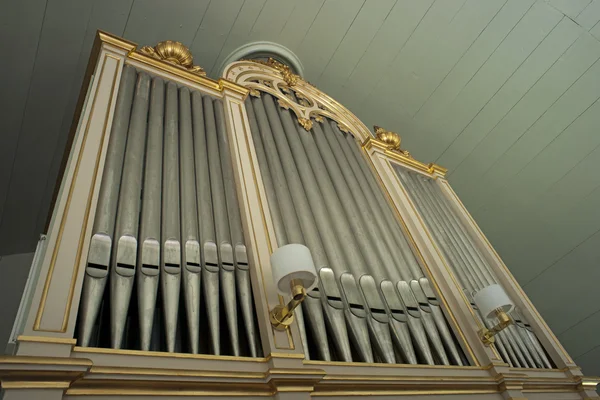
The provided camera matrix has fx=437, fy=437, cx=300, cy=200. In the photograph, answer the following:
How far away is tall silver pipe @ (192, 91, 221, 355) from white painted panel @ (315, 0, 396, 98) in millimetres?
2094

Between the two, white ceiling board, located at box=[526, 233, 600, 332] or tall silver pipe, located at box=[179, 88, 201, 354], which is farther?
white ceiling board, located at box=[526, 233, 600, 332]

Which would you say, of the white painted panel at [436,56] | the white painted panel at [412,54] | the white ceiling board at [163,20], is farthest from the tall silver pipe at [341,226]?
the white painted panel at [436,56]

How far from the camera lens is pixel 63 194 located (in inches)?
67.2

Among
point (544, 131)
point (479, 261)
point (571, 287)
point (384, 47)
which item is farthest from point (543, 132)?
point (479, 261)

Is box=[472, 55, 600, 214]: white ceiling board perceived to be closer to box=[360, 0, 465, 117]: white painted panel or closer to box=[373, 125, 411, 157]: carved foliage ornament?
box=[360, 0, 465, 117]: white painted panel

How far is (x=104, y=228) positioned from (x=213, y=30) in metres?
2.93

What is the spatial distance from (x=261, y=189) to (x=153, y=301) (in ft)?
3.08

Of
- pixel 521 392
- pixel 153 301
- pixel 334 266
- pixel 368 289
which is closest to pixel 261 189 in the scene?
pixel 334 266

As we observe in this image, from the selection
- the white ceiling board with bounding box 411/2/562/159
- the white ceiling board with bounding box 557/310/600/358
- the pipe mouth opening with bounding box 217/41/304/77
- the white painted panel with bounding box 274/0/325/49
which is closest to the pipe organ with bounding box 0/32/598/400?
the pipe mouth opening with bounding box 217/41/304/77

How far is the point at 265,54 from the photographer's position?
14.2 feet

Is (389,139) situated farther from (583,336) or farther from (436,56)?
(583,336)

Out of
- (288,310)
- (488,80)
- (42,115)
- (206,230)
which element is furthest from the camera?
(488,80)

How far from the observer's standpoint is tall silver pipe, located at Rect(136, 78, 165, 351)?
1498mm

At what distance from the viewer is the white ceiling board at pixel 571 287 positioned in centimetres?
481
